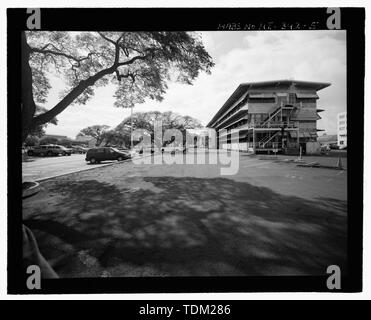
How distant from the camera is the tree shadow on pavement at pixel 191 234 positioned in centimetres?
251

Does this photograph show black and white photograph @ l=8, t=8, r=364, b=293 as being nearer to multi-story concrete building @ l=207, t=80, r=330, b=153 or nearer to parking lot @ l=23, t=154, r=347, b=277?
parking lot @ l=23, t=154, r=347, b=277

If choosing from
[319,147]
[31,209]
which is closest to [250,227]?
[31,209]

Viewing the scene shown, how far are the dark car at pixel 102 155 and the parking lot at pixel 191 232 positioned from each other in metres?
11.9

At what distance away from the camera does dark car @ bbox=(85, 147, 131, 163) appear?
17.3 m

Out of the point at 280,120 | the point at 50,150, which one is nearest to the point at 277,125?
the point at 280,120

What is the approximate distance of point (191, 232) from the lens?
3.48 m

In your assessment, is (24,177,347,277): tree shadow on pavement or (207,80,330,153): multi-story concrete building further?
(207,80,330,153): multi-story concrete building

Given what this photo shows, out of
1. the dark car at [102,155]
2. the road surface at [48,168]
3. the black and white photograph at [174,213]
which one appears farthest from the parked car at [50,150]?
the black and white photograph at [174,213]

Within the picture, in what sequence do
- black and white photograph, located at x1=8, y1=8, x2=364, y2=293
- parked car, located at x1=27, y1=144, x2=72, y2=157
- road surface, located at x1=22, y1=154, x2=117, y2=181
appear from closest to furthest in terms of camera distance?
black and white photograph, located at x1=8, y1=8, x2=364, y2=293
road surface, located at x1=22, y1=154, x2=117, y2=181
parked car, located at x1=27, y1=144, x2=72, y2=157

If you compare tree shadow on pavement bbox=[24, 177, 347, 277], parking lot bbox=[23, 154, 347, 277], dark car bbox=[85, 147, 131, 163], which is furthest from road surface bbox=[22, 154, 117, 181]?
tree shadow on pavement bbox=[24, 177, 347, 277]

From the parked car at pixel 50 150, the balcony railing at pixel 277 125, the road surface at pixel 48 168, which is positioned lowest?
the road surface at pixel 48 168

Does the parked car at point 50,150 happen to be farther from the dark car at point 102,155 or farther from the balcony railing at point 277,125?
the balcony railing at point 277,125

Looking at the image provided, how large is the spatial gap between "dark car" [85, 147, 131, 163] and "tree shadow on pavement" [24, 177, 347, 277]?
41.0 feet

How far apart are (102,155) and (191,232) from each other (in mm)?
16519
